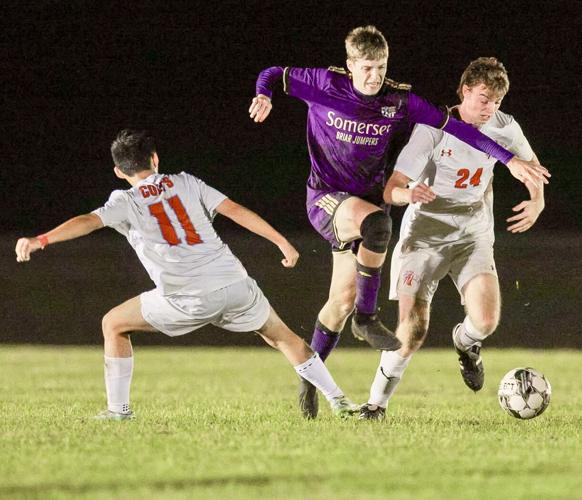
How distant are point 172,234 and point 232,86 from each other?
52.7ft

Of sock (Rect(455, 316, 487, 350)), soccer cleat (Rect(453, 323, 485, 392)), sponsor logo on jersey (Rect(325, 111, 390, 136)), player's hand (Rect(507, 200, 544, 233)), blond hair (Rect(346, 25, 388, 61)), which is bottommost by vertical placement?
soccer cleat (Rect(453, 323, 485, 392))

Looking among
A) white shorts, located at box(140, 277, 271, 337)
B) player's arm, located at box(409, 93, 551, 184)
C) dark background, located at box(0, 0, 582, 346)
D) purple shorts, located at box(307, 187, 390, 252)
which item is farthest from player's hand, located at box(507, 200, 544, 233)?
dark background, located at box(0, 0, 582, 346)

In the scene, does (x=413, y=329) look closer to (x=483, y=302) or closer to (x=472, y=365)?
(x=483, y=302)

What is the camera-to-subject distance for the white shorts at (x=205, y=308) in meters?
6.11

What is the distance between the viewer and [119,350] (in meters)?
6.29

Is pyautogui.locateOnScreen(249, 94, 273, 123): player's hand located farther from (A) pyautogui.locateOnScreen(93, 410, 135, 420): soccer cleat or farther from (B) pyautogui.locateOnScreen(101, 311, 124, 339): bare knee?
(A) pyautogui.locateOnScreen(93, 410, 135, 420): soccer cleat

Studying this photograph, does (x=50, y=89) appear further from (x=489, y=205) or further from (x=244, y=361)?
(x=489, y=205)

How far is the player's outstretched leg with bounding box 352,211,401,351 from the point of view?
6.55m

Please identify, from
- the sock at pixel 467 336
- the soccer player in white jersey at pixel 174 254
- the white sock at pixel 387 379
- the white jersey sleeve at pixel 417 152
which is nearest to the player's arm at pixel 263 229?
the soccer player in white jersey at pixel 174 254

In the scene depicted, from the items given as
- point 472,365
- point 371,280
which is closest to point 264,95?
point 371,280

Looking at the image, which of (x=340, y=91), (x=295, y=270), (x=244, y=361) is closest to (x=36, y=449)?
(x=340, y=91)

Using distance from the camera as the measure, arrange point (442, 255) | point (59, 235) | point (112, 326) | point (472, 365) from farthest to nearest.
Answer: point (472, 365)
point (442, 255)
point (112, 326)
point (59, 235)

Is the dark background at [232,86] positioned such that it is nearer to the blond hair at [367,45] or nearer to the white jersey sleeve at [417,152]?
the white jersey sleeve at [417,152]

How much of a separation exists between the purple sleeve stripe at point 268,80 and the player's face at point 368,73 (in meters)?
0.46
